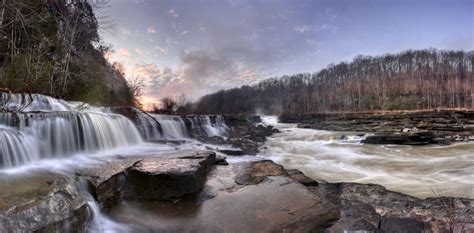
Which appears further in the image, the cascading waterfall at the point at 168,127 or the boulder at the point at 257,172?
the cascading waterfall at the point at 168,127

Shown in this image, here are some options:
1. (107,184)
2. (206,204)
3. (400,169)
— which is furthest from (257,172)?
(400,169)

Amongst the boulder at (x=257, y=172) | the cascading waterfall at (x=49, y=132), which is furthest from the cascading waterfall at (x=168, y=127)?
the boulder at (x=257, y=172)

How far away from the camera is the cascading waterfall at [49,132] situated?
4.95 meters

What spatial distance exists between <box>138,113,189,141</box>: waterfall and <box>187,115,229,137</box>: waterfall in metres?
1.35

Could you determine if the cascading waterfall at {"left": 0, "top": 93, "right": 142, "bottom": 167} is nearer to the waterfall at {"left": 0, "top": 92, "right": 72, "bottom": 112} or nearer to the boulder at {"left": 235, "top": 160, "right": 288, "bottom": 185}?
the waterfall at {"left": 0, "top": 92, "right": 72, "bottom": 112}

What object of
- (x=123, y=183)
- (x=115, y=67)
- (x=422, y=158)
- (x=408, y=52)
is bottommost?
(x=422, y=158)

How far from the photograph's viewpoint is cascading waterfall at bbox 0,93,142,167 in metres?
4.95

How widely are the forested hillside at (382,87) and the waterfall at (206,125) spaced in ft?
88.7

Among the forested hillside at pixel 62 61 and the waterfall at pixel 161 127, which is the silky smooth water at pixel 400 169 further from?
the forested hillside at pixel 62 61

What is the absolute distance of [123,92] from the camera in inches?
741

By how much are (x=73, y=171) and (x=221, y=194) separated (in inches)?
110

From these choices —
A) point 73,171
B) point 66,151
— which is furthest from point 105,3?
point 73,171

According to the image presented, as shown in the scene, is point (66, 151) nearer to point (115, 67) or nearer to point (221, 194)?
point (221, 194)

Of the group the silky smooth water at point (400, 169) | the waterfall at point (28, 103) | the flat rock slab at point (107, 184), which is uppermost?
the waterfall at point (28, 103)
